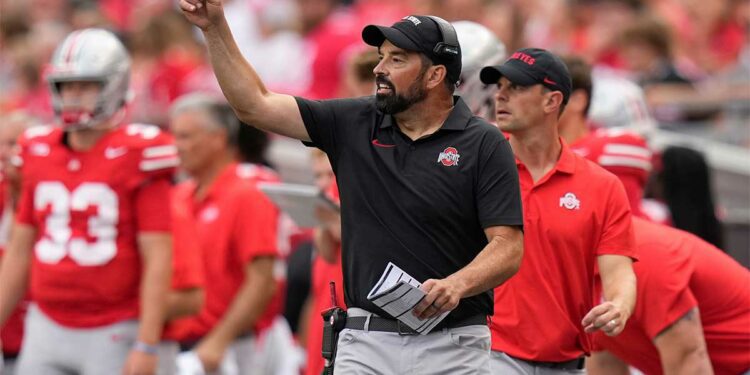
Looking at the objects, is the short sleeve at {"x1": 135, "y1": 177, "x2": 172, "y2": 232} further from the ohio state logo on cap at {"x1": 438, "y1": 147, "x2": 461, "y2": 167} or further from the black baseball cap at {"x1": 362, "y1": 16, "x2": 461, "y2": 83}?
the ohio state logo on cap at {"x1": 438, "y1": 147, "x2": 461, "y2": 167}

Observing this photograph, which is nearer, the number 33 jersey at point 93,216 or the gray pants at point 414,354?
the gray pants at point 414,354

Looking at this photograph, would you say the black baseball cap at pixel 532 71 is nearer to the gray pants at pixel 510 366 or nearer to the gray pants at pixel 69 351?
the gray pants at pixel 510 366

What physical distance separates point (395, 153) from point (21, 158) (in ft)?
10.2

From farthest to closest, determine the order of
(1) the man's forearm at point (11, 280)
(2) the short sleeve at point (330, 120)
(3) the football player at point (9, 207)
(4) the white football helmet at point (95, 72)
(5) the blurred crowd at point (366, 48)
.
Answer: (5) the blurred crowd at point (366, 48), (3) the football player at point (9, 207), (1) the man's forearm at point (11, 280), (4) the white football helmet at point (95, 72), (2) the short sleeve at point (330, 120)

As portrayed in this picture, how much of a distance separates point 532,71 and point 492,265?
133 cm

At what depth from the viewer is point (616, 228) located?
21.4 feet

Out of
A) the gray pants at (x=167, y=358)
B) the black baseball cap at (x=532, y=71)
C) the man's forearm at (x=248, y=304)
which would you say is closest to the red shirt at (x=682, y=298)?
the black baseball cap at (x=532, y=71)

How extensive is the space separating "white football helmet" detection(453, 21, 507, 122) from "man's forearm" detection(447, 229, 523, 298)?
1.57 meters

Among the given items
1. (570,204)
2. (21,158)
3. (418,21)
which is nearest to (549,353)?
(570,204)

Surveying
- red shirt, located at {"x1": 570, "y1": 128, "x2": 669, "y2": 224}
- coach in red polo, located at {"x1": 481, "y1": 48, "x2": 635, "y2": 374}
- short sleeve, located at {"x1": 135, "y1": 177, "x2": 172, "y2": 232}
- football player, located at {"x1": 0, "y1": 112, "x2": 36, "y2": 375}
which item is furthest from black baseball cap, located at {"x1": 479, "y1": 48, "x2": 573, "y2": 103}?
football player, located at {"x1": 0, "y1": 112, "x2": 36, "y2": 375}

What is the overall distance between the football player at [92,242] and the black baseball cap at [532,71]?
2247 mm

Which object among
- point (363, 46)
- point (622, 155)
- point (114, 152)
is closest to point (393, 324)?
point (622, 155)

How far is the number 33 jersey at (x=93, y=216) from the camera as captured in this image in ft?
26.3

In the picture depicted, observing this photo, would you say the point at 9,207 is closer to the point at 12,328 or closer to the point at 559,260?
the point at 12,328
